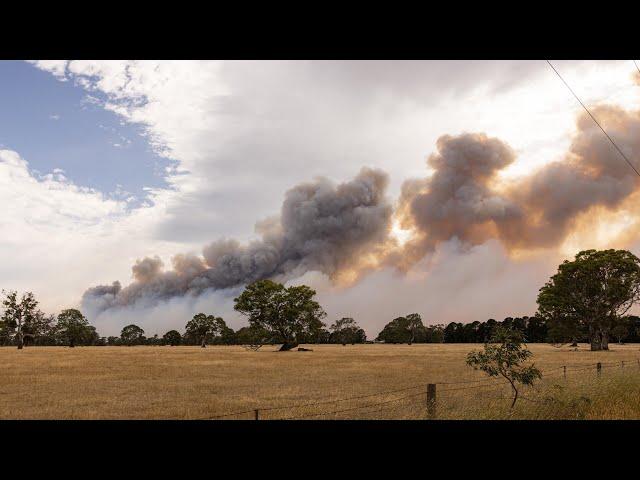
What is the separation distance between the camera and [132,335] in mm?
154875

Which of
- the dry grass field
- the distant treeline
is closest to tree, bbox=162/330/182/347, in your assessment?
the distant treeline

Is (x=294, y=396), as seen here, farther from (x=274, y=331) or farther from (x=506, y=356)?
(x=274, y=331)

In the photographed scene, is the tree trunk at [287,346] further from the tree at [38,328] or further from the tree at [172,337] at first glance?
the tree at [172,337]

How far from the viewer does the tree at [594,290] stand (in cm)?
5309

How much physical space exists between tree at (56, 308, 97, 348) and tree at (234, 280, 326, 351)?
55018 mm

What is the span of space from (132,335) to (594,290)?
135597 mm

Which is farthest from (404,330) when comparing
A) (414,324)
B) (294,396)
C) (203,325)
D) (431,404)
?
(431,404)

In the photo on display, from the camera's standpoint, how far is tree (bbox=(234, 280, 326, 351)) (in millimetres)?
67938

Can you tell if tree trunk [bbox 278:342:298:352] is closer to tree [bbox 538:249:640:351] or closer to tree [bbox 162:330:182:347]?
tree [bbox 538:249:640:351]

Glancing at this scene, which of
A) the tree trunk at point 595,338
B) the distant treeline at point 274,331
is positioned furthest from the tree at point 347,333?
the tree trunk at point 595,338
